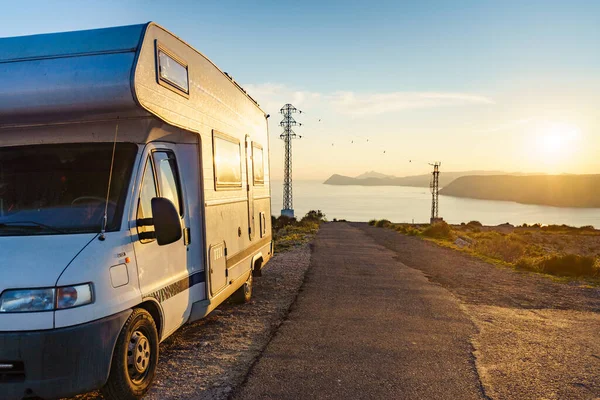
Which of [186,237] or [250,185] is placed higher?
[250,185]

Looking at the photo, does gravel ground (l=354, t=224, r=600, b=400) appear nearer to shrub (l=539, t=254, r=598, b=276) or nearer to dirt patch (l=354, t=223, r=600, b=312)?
dirt patch (l=354, t=223, r=600, b=312)

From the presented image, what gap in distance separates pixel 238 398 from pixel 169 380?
848mm

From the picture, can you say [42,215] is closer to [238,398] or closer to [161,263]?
[161,263]

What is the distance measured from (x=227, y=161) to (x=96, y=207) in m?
2.71

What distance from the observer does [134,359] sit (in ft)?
12.9

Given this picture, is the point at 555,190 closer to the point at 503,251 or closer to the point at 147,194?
the point at 503,251

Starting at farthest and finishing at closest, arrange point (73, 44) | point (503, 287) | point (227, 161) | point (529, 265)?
point (529, 265) < point (503, 287) < point (227, 161) < point (73, 44)

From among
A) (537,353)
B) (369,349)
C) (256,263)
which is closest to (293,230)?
(256,263)

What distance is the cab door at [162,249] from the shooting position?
4086 mm

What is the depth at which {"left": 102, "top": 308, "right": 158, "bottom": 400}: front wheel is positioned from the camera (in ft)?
12.2

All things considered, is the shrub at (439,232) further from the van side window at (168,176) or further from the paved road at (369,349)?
the van side window at (168,176)

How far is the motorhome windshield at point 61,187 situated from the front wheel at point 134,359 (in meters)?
0.88

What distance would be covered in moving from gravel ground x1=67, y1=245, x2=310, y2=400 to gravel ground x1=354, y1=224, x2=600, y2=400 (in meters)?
2.59

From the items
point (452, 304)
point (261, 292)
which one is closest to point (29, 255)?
point (261, 292)
